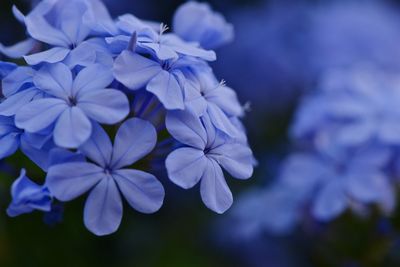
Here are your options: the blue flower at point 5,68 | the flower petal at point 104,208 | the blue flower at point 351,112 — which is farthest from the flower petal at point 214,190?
the blue flower at point 351,112

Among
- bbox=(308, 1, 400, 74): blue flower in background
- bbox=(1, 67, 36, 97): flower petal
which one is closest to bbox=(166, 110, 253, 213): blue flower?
bbox=(1, 67, 36, 97): flower petal

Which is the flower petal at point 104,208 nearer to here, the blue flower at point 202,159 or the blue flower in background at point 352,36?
the blue flower at point 202,159

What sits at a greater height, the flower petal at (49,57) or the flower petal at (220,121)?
the flower petal at (49,57)

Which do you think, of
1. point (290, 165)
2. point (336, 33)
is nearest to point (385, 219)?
point (290, 165)

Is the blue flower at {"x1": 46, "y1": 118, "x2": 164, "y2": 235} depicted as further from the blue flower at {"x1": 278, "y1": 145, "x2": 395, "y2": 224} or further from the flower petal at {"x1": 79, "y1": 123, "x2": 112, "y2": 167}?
the blue flower at {"x1": 278, "y1": 145, "x2": 395, "y2": 224}

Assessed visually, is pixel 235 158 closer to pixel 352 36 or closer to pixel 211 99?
pixel 211 99

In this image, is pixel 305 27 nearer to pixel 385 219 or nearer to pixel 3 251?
pixel 385 219

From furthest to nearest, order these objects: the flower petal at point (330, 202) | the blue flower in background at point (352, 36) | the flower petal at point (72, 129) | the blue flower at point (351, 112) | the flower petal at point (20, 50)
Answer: the blue flower in background at point (352, 36), the blue flower at point (351, 112), the flower petal at point (330, 202), the flower petal at point (20, 50), the flower petal at point (72, 129)
